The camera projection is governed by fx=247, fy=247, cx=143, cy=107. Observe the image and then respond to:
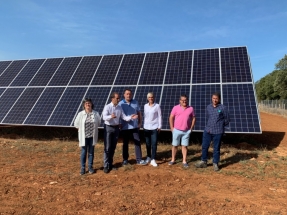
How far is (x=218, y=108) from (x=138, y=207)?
129 inches

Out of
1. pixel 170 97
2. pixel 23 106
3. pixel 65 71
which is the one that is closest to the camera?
pixel 170 97

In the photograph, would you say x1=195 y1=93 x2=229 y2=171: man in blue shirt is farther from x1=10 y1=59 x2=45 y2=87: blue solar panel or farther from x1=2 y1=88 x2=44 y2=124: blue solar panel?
x1=10 y1=59 x2=45 y2=87: blue solar panel

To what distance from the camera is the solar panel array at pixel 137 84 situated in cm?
833

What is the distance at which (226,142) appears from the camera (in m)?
9.27

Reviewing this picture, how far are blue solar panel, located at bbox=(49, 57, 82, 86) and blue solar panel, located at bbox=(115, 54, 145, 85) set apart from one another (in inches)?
93.0

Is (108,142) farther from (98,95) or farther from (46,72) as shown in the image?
(46,72)

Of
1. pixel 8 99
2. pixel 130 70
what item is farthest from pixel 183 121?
pixel 8 99

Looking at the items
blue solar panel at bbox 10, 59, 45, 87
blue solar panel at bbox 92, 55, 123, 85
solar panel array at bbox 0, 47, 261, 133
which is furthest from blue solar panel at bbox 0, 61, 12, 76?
blue solar panel at bbox 92, 55, 123, 85

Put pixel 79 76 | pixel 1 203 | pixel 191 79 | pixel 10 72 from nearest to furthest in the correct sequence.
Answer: pixel 1 203, pixel 191 79, pixel 79 76, pixel 10 72

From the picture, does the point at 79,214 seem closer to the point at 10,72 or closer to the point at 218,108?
the point at 218,108

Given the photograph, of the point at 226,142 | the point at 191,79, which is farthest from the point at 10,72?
the point at 226,142

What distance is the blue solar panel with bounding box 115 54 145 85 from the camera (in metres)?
9.98

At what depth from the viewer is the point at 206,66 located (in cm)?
972

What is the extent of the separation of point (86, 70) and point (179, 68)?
13.7 feet
